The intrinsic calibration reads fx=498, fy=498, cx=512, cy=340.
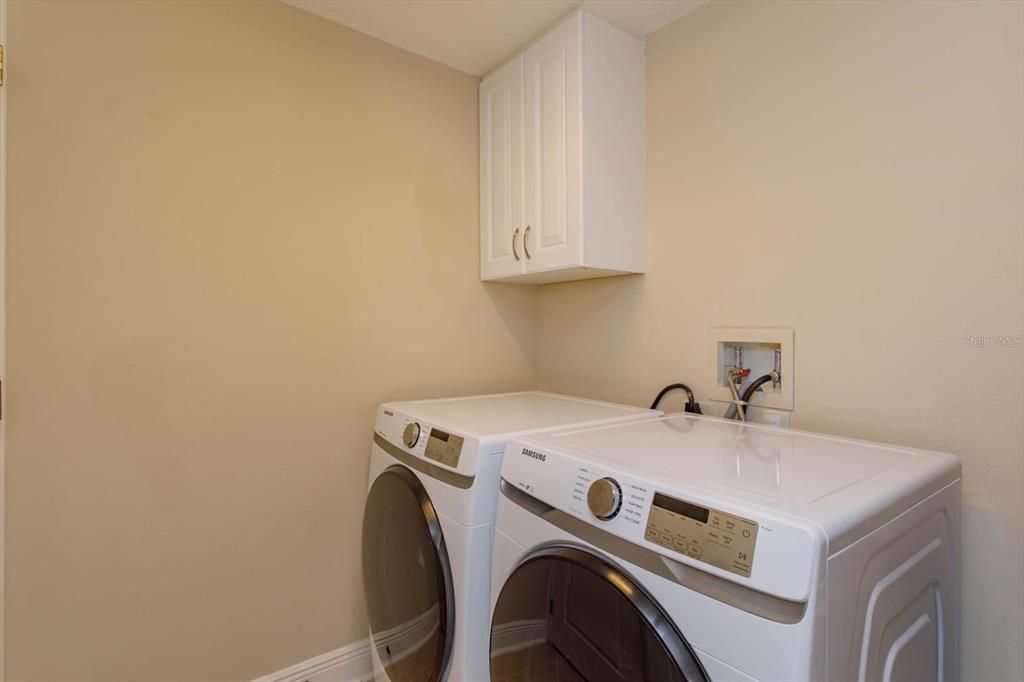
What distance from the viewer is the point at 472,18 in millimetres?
1622

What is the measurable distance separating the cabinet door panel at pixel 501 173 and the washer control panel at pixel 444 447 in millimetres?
761

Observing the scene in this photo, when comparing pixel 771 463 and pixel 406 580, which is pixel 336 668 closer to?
pixel 406 580

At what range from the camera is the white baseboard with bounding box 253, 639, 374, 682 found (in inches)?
63.3

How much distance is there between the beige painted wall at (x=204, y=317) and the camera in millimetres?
1257

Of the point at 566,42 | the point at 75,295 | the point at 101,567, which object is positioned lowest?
the point at 101,567

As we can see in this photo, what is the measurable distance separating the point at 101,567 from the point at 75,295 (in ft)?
2.38

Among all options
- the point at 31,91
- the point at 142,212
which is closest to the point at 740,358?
the point at 142,212

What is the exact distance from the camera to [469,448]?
3.78 feet

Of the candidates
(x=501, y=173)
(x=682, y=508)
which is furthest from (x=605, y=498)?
(x=501, y=173)

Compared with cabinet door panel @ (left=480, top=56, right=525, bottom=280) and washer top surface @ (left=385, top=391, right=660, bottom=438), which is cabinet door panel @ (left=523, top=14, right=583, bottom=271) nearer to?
cabinet door panel @ (left=480, top=56, right=525, bottom=280)

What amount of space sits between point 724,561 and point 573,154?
4.18 ft

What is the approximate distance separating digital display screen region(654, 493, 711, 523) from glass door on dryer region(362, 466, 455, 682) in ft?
1.98

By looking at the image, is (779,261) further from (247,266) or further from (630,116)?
(247,266)

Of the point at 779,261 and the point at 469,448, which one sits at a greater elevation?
the point at 779,261
